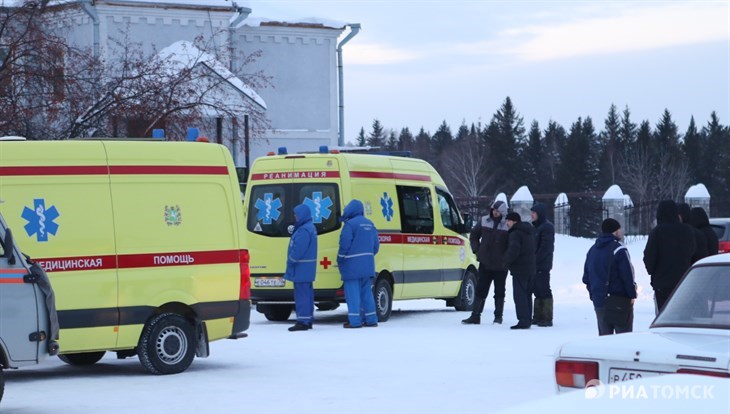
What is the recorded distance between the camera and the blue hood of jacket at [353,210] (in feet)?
61.4

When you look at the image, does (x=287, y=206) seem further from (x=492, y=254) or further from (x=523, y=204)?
(x=523, y=204)

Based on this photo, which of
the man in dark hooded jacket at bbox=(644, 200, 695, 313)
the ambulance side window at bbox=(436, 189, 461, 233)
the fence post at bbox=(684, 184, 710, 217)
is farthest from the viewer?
the fence post at bbox=(684, 184, 710, 217)

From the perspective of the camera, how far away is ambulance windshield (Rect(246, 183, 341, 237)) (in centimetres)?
1950

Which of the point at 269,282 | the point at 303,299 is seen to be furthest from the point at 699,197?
the point at 303,299

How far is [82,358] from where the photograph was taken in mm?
14438

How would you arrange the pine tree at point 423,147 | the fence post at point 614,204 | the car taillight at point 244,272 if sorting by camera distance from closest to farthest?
the car taillight at point 244,272, the fence post at point 614,204, the pine tree at point 423,147

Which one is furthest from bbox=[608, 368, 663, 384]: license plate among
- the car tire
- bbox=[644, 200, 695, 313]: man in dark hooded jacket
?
the car tire

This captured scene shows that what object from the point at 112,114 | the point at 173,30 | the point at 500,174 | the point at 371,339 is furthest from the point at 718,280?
the point at 500,174

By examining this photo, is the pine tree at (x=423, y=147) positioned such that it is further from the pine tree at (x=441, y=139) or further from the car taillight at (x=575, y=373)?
the car taillight at (x=575, y=373)

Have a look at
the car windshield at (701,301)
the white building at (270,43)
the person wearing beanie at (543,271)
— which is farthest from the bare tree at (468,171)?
the car windshield at (701,301)

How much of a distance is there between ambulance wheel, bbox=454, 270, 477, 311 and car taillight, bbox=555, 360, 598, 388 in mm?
14473

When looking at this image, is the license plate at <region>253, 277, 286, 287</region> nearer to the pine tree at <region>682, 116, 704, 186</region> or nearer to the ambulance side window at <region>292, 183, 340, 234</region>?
the ambulance side window at <region>292, 183, 340, 234</region>

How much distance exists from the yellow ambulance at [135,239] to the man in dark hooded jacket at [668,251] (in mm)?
4222

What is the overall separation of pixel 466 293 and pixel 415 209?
86.9 inches
